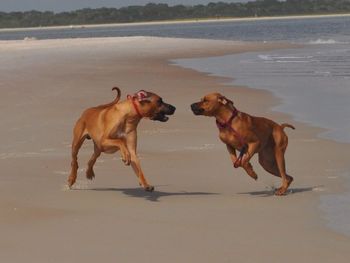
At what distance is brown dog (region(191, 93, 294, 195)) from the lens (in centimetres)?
822

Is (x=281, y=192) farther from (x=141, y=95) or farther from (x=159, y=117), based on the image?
(x=141, y=95)

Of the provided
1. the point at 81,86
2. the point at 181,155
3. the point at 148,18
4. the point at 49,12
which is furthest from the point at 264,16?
the point at 181,155

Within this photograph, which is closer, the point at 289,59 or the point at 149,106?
the point at 149,106

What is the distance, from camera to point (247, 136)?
8219 mm

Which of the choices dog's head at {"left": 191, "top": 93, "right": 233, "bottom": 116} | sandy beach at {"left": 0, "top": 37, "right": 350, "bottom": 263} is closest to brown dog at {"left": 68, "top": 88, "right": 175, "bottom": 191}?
dog's head at {"left": 191, "top": 93, "right": 233, "bottom": 116}

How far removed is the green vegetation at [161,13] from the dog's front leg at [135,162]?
128 meters

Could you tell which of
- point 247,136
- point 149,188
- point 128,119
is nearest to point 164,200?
point 149,188

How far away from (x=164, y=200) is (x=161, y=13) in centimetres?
13967

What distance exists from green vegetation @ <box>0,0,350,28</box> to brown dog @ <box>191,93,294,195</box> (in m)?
128

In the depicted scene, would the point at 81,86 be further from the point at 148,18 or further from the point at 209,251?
the point at 148,18

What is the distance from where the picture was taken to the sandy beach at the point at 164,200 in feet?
19.8

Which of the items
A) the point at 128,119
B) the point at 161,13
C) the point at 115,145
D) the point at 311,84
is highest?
the point at 128,119

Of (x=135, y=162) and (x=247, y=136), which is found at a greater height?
(x=247, y=136)

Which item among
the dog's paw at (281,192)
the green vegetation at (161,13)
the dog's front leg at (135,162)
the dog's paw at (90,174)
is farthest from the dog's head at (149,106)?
the green vegetation at (161,13)
